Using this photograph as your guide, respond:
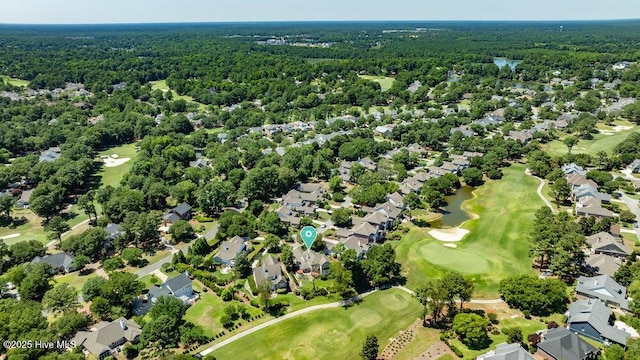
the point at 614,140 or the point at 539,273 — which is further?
the point at 614,140

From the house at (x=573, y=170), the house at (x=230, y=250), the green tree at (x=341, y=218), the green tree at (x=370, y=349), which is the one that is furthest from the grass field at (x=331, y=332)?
the house at (x=573, y=170)

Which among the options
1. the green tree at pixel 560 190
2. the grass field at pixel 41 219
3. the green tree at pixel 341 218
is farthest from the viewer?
the green tree at pixel 560 190

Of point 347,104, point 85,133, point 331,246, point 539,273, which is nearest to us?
point 539,273

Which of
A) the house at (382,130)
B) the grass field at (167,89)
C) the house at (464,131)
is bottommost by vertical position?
the house at (382,130)

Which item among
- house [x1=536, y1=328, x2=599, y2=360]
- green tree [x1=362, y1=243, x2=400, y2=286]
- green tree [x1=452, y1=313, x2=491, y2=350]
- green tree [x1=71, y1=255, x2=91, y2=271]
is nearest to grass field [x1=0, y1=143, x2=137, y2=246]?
green tree [x1=71, y1=255, x2=91, y2=271]

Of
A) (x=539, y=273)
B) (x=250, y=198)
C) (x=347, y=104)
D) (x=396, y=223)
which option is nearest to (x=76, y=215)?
(x=250, y=198)

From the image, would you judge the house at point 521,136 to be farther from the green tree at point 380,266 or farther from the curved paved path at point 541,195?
the green tree at point 380,266

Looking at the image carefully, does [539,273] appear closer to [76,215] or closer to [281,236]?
[281,236]
